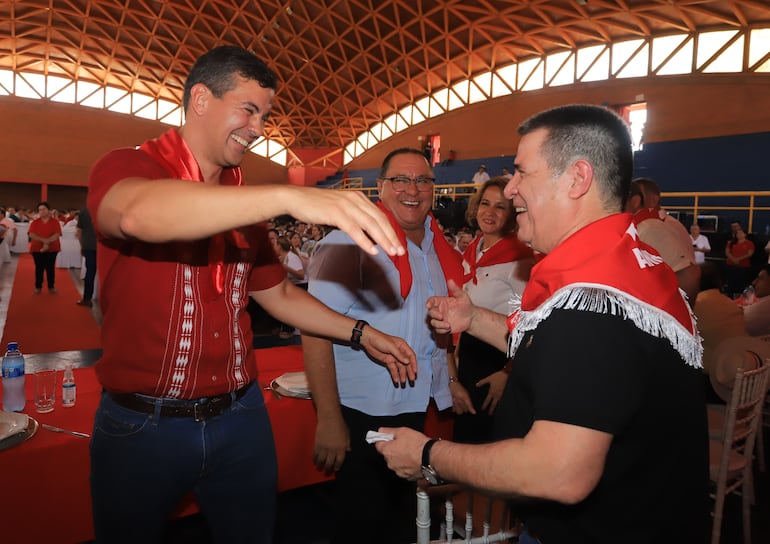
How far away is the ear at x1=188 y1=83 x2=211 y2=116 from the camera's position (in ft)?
5.09

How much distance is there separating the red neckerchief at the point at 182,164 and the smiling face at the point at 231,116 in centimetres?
7

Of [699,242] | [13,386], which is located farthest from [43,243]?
[699,242]

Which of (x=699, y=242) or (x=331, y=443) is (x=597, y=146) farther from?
(x=699, y=242)

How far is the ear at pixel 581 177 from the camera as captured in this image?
4.55 ft

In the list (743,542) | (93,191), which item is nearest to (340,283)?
(93,191)

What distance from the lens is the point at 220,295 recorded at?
64.6 inches

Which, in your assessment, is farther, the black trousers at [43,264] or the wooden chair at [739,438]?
the black trousers at [43,264]

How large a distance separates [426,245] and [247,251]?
117 cm

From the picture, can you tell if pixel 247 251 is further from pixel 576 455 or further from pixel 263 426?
pixel 576 455

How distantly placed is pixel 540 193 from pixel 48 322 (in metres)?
8.43

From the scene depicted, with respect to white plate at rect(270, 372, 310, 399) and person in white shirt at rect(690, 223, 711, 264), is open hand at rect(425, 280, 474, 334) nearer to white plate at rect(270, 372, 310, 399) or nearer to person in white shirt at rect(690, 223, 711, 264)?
white plate at rect(270, 372, 310, 399)

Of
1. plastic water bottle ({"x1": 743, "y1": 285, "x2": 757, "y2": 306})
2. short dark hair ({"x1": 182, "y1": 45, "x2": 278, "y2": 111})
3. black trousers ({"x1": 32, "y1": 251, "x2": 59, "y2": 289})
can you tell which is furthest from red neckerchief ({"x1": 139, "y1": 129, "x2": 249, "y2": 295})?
black trousers ({"x1": 32, "y1": 251, "x2": 59, "y2": 289})

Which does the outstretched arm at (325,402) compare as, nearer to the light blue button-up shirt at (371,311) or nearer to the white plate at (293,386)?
the light blue button-up shirt at (371,311)

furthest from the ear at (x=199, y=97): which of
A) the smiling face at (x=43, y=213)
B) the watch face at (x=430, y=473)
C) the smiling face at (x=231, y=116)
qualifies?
the smiling face at (x=43, y=213)
